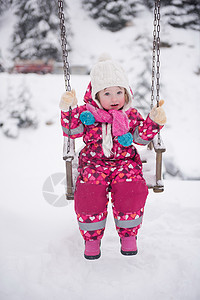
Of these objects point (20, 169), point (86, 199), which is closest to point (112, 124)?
point (86, 199)

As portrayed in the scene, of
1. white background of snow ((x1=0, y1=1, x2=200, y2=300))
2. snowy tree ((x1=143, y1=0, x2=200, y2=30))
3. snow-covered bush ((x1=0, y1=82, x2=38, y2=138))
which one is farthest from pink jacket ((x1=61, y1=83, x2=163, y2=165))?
snowy tree ((x1=143, y1=0, x2=200, y2=30))

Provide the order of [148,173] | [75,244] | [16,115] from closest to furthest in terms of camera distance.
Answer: [148,173] < [75,244] < [16,115]

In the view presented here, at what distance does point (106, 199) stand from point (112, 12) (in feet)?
12.8

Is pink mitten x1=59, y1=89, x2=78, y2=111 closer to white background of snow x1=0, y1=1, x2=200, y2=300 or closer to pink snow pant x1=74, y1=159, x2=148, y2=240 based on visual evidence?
pink snow pant x1=74, y1=159, x2=148, y2=240

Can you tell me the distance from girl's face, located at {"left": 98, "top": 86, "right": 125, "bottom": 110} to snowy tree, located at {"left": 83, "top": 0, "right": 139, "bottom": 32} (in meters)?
3.48

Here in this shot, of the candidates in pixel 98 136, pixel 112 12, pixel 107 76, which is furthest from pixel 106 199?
pixel 112 12

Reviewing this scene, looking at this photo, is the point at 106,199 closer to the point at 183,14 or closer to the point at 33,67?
the point at 33,67

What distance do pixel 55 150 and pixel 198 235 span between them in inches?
85.4

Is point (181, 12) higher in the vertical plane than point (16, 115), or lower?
higher

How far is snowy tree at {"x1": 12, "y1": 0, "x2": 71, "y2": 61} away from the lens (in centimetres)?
423

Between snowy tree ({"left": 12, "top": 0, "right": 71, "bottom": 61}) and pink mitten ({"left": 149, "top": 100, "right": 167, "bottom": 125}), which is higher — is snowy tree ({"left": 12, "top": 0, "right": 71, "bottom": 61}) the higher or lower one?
the higher one

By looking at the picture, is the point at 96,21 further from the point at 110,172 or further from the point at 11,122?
the point at 110,172

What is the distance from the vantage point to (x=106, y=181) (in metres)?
Result: 1.44

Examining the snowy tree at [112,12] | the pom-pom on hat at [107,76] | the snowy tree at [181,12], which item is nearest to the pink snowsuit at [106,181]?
the pom-pom on hat at [107,76]
